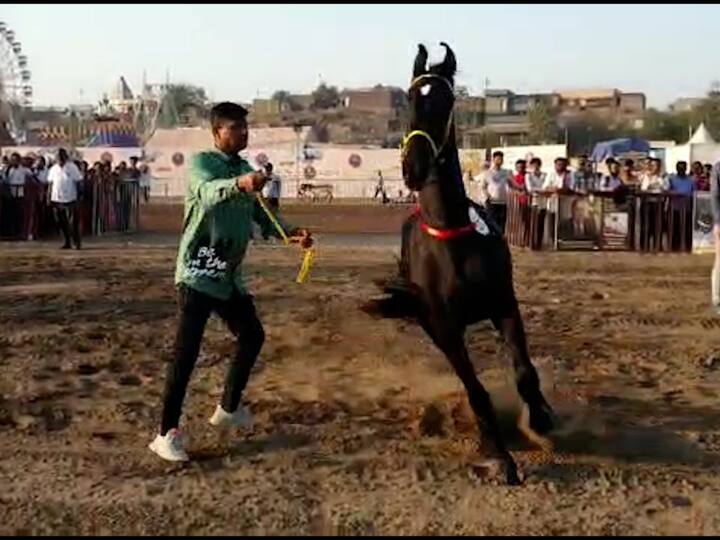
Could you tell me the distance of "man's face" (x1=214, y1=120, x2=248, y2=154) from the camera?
6.43 meters

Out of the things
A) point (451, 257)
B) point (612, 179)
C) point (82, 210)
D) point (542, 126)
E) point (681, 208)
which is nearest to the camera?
point (451, 257)

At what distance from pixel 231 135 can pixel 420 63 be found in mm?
1176

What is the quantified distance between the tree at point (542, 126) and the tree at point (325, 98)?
3453 centimetres

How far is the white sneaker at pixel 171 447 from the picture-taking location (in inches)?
251

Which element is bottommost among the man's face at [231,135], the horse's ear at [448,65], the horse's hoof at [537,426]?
the horse's hoof at [537,426]

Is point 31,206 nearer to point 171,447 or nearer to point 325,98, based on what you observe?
point 171,447

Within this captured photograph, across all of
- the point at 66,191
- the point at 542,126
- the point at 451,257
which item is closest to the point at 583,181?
the point at 66,191

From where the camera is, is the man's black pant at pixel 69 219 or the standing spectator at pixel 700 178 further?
the standing spectator at pixel 700 178

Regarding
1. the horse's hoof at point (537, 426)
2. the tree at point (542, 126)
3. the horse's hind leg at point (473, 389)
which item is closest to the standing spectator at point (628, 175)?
the horse's hoof at point (537, 426)

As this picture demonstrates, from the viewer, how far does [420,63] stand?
6594mm

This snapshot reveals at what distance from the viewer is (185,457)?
251 inches

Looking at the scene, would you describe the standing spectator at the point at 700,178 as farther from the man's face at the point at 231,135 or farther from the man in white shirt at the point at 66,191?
the man's face at the point at 231,135

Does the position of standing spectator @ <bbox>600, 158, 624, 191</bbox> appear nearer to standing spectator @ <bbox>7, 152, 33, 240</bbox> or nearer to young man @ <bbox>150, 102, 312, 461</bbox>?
standing spectator @ <bbox>7, 152, 33, 240</bbox>

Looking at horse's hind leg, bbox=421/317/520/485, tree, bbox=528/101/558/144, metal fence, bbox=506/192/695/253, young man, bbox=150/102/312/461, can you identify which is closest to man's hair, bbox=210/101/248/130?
young man, bbox=150/102/312/461
